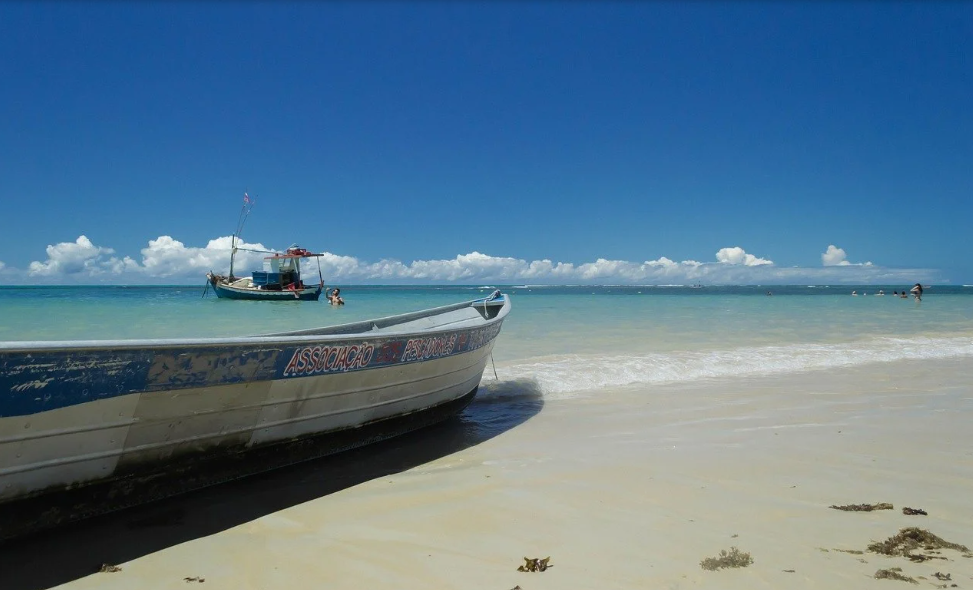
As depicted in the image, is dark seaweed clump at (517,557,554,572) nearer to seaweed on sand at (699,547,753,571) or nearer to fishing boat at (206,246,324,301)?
seaweed on sand at (699,547,753,571)

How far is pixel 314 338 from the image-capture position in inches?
160

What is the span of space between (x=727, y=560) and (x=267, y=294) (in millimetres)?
42022

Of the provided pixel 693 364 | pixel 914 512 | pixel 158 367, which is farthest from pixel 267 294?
pixel 914 512

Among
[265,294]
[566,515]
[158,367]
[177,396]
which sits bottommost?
[566,515]

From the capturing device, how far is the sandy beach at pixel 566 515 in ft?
9.20

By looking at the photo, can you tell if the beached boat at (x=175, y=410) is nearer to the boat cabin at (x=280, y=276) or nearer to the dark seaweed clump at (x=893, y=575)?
the dark seaweed clump at (x=893, y=575)

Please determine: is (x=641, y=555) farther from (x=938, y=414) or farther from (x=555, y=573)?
(x=938, y=414)

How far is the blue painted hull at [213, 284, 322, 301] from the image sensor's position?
135 ft

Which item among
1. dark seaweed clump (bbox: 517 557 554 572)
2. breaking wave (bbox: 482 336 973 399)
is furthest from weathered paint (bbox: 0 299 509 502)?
breaking wave (bbox: 482 336 973 399)

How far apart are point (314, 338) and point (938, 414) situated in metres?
6.78

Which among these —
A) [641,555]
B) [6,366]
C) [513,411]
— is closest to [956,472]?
[641,555]

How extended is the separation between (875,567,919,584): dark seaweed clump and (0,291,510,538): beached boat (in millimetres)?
3552

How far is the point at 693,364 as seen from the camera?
32.7 feet

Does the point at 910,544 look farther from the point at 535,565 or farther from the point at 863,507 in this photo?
the point at 535,565
